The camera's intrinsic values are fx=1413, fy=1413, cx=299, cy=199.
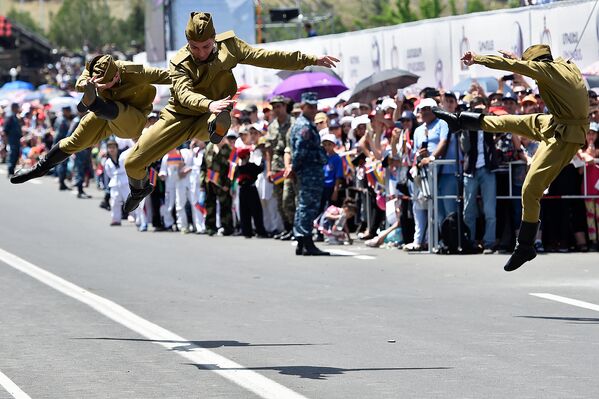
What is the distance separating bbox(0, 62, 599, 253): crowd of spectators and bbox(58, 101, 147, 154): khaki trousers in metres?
6.24

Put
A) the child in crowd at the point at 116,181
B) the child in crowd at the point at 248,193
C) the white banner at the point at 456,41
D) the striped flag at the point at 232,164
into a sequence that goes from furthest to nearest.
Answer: the child in crowd at the point at 116,181, the striped flag at the point at 232,164, the child in crowd at the point at 248,193, the white banner at the point at 456,41

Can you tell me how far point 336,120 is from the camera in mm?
22672

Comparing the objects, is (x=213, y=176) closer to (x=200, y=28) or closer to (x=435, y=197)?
(x=435, y=197)

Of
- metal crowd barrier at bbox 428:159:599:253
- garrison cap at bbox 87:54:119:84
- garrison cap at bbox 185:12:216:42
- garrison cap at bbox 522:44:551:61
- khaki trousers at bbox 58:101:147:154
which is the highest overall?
garrison cap at bbox 185:12:216:42

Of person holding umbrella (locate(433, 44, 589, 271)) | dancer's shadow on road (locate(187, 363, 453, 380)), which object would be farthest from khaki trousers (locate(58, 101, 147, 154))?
dancer's shadow on road (locate(187, 363, 453, 380))

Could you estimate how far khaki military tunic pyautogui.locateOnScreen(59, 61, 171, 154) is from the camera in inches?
494

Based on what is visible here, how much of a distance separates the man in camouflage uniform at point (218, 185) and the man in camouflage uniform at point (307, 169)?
3.26 metres

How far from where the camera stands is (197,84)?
1203 cm

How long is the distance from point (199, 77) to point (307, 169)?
24.7ft

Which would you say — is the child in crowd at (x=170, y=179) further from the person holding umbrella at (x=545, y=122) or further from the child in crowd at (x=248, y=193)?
the person holding umbrella at (x=545, y=122)

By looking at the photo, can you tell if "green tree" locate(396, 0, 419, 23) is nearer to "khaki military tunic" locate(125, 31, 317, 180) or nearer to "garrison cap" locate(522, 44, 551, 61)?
"garrison cap" locate(522, 44, 551, 61)

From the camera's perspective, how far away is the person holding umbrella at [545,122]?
1283 cm

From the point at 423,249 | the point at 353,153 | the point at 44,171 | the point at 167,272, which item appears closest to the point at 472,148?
the point at 423,249

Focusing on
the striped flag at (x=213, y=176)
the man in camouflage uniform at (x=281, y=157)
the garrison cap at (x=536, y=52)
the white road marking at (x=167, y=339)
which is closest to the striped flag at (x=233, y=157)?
the striped flag at (x=213, y=176)
